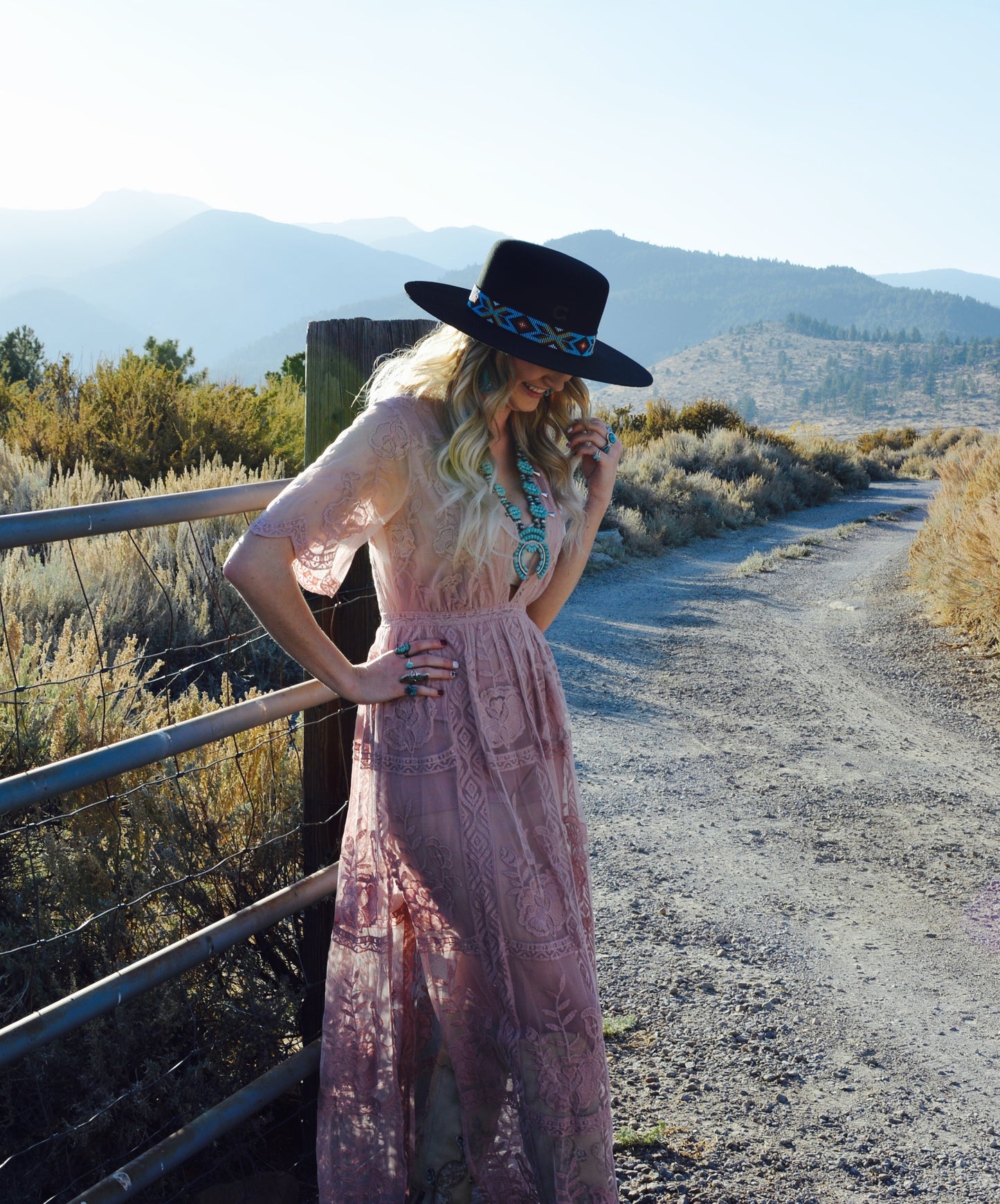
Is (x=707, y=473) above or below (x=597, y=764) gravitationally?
above

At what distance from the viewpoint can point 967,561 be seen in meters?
8.32

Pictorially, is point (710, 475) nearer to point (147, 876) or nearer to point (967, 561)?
point (967, 561)

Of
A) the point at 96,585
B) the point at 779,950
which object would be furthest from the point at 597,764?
the point at 96,585

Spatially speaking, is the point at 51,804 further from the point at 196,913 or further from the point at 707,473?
the point at 707,473

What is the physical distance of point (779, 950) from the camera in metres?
3.46

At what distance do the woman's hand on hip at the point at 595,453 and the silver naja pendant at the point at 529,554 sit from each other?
0.83 feet

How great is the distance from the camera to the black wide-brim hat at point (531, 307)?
71.8 inches

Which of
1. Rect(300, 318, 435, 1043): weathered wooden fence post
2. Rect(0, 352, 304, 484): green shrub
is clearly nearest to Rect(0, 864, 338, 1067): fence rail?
Rect(300, 318, 435, 1043): weathered wooden fence post

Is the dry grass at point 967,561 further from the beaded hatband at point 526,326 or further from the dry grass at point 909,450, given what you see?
the dry grass at point 909,450

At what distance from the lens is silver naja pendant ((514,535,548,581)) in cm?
187

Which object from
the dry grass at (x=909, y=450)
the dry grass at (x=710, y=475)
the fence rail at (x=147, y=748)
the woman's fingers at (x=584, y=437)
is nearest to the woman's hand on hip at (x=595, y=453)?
the woman's fingers at (x=584, y=437)

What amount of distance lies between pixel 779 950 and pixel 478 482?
2.45 metres

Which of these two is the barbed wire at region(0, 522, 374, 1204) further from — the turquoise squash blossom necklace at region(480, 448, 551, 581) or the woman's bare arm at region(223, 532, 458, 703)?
the turquoise squash blossom necklace at region(480, 448, 551, 581)

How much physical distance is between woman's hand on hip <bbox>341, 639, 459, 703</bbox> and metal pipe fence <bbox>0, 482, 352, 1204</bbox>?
0.31 m
